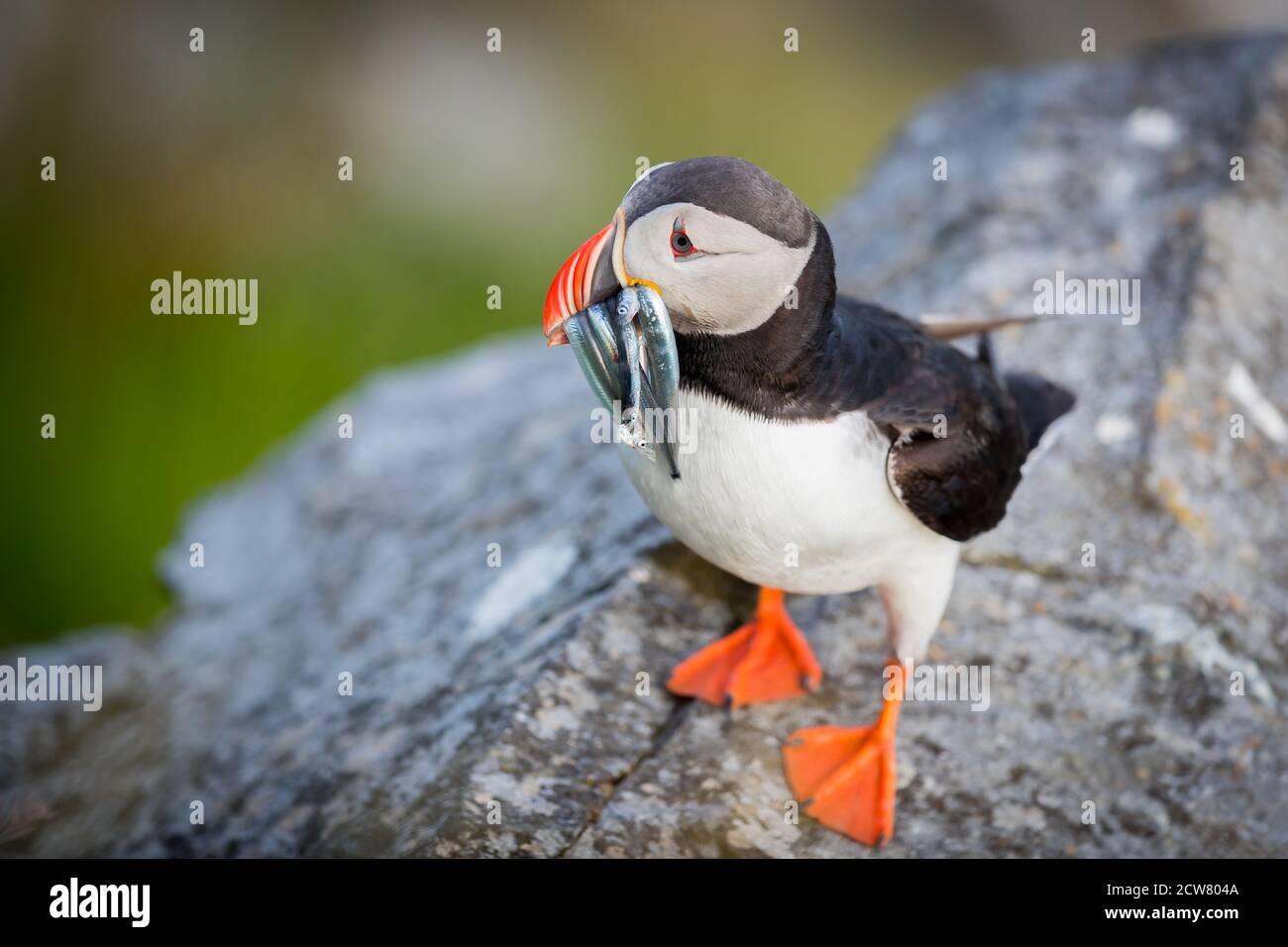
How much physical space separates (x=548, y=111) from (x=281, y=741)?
807cm

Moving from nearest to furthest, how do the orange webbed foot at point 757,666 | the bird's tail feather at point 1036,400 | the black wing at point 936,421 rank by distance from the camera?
the black wing at point 936,421 < the orange webbed foot at point 757,666 < the bird's tail feather at point 1036,400

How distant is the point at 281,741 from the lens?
12.4ft

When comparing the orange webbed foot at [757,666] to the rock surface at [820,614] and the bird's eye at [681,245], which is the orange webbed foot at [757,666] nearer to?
the rock surface at [820,614]

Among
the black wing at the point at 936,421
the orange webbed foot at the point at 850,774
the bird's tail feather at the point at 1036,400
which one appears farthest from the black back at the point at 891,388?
the orange webbed foot at the point at 850,774

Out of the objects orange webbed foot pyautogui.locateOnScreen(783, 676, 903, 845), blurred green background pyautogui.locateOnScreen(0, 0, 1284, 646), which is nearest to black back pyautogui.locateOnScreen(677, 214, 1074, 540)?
orange webbed foot pyautogui.locateOnScreen(783, 676, 903, 845)

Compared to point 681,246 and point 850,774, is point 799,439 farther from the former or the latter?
point 850,774

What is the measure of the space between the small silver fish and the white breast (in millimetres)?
162

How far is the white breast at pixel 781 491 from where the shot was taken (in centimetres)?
288

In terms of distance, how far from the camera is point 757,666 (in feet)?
11.3

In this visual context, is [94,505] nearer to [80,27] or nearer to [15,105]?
[15,105]

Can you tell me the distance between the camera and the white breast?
288 centimetres

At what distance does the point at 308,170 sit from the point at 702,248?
8.19 m

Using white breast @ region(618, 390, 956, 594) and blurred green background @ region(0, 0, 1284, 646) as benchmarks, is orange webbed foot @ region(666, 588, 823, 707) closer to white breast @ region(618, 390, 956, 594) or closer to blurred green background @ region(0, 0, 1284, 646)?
white breast @ region(618, 390, 956, 594)

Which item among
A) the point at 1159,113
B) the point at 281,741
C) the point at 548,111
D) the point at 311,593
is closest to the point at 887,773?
the point at 281,741
